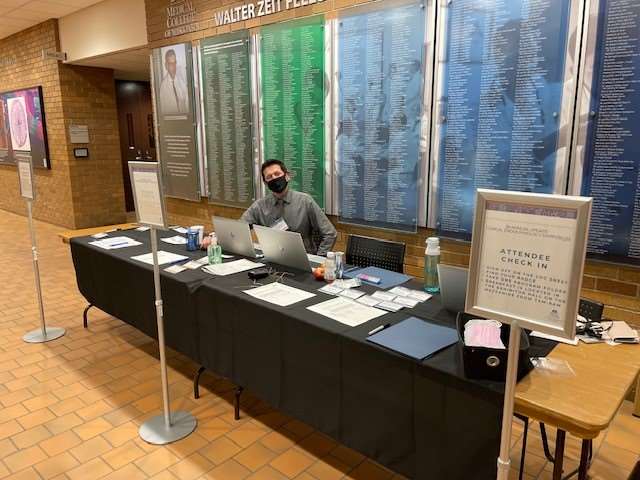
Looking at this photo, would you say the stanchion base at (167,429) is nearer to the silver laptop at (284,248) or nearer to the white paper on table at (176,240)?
the silver laptop at (284,248)

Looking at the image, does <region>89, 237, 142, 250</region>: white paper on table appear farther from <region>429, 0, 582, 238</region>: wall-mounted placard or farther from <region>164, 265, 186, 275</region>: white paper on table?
<region>429, 0, 582, 238</region>: wall-mounted placard

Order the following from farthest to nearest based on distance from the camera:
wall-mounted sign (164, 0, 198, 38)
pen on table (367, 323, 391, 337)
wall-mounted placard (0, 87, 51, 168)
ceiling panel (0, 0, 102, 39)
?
wall-mounted placard (0, 87, 51, 168) → ceiling panel (0, 0, 102, 39) → wall-mounted sign (164, 0, 198, 38) → pen on table (367, 323, 391, 337)

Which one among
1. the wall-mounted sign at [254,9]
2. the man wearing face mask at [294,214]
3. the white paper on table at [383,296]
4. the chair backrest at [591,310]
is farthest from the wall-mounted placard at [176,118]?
the chair backrest at [591,310]

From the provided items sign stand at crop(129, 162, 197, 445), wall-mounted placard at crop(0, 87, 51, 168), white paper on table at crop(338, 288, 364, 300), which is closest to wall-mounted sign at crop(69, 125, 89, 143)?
wall-mounted placard at crop(0, 87, 51, 168)

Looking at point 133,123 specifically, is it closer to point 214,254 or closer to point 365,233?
point 365,233

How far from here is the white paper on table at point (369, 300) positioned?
2.11m

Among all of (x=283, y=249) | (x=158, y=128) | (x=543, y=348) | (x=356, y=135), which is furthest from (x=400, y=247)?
(x=158, y=128)

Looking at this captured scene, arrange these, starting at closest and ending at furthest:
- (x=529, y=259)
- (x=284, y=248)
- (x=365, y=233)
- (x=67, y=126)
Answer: (x=529, y=259) < (x=284, y=248) < (x=365, y=233) < (x=67, y=126)

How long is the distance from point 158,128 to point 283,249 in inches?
132

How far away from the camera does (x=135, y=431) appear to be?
2.46 m

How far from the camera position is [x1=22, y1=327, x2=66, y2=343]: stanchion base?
11.7 ft

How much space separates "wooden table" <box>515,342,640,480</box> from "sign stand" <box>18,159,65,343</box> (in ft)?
11.0

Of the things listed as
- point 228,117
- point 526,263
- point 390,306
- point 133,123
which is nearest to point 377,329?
point 390,306

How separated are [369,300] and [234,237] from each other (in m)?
1.17
